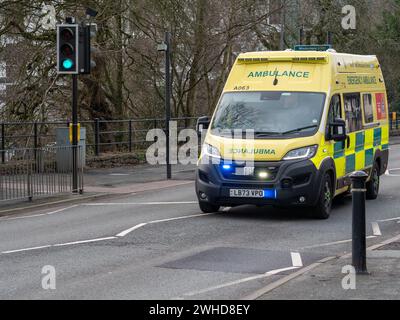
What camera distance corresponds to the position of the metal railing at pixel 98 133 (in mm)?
24714

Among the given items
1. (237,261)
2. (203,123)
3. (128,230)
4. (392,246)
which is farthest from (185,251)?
(203,123)

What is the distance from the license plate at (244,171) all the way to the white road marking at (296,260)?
2985 millimetres

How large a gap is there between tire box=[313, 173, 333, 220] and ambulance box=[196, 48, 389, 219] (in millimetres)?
17

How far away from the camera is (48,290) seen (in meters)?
9.05

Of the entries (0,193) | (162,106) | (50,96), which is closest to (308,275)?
(0,193)

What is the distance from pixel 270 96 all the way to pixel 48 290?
7.34 metres

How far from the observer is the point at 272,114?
1505 cm

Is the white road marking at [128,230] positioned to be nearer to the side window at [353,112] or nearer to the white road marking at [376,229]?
the white road marking at [376,229]

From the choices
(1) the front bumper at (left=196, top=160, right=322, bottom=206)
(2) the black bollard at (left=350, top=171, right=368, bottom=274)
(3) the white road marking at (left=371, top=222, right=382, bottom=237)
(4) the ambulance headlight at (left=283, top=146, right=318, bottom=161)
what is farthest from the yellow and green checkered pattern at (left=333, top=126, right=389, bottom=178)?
(2) the black bollard at (left=350, top=171, right=368, bottom=274)

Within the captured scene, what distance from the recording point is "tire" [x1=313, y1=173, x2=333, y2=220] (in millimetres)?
14523

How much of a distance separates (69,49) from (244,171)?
578cm

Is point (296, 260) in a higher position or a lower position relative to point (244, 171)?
lower

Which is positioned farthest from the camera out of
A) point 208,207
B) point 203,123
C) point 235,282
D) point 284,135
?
point 203,123

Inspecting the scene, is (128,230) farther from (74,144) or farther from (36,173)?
(74,144)
